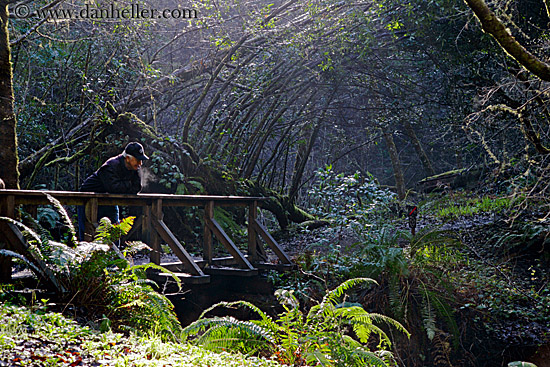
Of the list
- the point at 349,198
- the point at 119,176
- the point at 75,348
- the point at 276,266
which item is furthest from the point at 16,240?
the point at 349,198

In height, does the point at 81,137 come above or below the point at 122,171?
above

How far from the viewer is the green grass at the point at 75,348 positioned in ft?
11.1

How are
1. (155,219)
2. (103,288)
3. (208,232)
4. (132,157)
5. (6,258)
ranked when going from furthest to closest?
(208,232)
(155,219)
(132,157)
(6,258)
(103,288)

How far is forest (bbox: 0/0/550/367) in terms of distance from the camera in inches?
182

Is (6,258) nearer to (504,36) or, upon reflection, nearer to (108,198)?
(108,198)

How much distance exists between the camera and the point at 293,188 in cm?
1416

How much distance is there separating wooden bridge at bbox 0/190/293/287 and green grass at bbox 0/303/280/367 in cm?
100

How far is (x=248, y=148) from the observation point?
13.2 metres

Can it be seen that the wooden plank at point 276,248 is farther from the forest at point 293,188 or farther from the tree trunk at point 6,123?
the tree trunk at point 6,123

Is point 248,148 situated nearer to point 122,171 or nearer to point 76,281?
point 122,171

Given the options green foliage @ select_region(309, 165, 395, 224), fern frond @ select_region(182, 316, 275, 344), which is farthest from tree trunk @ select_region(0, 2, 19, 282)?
green foliage @ select_region(309, 165, 395, 224)

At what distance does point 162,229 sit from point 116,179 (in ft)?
3.51

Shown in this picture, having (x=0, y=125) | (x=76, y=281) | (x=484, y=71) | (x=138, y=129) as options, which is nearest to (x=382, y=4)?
(x=484, y=71)

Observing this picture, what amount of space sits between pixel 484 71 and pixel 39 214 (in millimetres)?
9936
